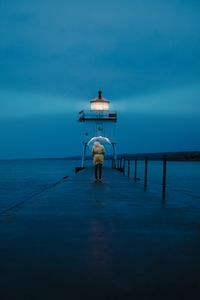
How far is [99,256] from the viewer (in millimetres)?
4164

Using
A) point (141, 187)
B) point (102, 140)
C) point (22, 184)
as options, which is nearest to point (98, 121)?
point (102, 140)

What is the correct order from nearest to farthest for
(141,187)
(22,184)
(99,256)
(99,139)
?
(99,256) → (141,187) → (99,139) → (22,184)

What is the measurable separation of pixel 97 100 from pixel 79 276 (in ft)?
99.7

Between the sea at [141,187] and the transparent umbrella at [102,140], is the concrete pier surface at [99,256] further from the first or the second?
the transparent umbrella at [102,140]

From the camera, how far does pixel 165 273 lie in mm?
3545

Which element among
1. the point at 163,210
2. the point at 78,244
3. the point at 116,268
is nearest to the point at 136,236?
the point at 78,244

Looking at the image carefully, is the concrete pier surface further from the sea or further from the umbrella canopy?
the umbrella canopy

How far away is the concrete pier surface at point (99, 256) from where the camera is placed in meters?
3.09

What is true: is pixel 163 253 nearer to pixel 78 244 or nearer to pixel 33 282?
pixel 78 244

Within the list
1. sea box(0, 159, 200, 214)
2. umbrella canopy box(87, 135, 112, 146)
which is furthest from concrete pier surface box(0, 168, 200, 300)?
umbrella canopy box(87, 135, 112, 146)

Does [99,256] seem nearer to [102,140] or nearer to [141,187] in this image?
[141,187]

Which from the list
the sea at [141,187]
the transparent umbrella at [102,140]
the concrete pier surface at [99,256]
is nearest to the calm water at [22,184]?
the sea at [141,187]

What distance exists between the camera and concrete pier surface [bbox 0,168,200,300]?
309cm

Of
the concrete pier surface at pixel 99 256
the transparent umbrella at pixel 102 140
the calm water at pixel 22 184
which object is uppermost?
the transparent umbrella at pixel 102 140
